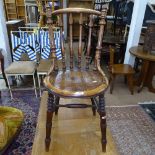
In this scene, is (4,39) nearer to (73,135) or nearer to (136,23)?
(73,135)

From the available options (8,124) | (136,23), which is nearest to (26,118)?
(8,124)

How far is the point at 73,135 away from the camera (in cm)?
141

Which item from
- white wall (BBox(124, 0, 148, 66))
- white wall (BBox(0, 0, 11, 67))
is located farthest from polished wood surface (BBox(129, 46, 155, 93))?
white wall (BBox(0, 0, 11, 67))

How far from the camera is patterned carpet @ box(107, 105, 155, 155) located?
148 cm

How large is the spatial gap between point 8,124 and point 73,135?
0.58 m

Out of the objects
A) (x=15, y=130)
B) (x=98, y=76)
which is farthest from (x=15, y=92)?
(x=98, y=76)

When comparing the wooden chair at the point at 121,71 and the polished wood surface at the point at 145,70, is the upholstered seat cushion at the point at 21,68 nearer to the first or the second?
the wooden chair at the point at 121,71

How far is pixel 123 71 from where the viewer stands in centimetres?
226

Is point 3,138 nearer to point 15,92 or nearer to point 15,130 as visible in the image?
point 15,130

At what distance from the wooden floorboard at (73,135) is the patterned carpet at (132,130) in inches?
8.7

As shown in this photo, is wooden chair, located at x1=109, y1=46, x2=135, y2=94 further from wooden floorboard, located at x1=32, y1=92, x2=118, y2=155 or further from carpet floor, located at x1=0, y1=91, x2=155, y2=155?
wooden floorboard, located at x1=32, y1=92, x2=118, y2=155

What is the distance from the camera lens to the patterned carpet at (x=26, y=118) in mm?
1458

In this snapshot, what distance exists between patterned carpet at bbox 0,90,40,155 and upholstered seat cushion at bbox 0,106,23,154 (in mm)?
119

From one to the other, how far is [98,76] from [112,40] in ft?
6.95
